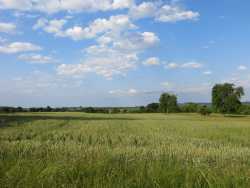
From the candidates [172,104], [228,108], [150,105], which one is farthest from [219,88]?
[150,105]

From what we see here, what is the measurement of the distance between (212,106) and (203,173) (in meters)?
97.2

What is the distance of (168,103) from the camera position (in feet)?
427

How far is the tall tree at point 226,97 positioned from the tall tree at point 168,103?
34.6 metres

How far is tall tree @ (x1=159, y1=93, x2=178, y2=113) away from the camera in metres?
130

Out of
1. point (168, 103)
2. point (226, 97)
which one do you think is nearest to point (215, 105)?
point (226, 97)

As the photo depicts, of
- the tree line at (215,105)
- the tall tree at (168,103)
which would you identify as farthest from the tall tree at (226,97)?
the tall tree at (168,103)

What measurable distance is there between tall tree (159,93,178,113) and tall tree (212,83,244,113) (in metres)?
34.6

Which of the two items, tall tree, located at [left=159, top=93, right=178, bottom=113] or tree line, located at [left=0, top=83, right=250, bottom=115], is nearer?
tree line, located at [left=0, top=83, right=250, bottom=115]

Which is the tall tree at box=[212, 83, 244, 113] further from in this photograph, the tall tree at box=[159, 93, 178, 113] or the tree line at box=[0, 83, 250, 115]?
the tall tree at box=[159, 93, 178, 113]

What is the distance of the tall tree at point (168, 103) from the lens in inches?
5108

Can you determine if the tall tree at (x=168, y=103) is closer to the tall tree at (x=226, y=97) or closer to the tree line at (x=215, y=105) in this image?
the tree line at (x=215, y=105)

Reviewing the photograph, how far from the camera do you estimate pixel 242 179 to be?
Result: 4.91 metres

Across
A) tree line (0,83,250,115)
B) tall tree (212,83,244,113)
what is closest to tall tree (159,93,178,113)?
tree line (0,83,250,115)

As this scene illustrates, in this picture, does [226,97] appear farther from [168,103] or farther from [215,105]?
[168,103]
